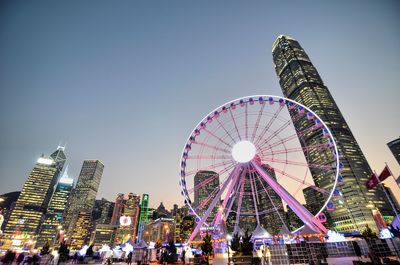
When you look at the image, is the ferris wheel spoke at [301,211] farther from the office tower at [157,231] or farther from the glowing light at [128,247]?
the office tower at [157,231]

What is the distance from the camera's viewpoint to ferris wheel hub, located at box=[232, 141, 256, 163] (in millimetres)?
31031

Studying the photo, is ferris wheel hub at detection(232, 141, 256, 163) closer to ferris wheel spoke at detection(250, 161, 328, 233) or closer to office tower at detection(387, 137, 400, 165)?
ferris wheel spoke at detection(250, 161, 328, 233)

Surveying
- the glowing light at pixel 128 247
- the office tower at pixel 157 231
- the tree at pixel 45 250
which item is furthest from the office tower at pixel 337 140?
the office tower at pixel 157 231

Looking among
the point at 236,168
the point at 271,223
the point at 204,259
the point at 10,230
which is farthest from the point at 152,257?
the point at 10,230

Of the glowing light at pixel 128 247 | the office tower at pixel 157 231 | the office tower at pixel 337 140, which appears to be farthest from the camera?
the office tower at pixel 157 231

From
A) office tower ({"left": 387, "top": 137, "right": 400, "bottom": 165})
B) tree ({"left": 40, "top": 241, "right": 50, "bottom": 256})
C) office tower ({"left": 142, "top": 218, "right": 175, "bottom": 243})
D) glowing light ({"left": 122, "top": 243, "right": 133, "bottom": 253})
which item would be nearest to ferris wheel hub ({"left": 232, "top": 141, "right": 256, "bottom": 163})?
glowing light ({"left": 122, "top": 243, "right": 133, "bottom": 253})

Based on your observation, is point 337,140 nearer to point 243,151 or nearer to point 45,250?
point 243,151

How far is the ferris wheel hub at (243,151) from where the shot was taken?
31031mm

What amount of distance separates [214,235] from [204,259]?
40.3ft

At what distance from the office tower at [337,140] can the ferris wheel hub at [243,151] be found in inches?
3395

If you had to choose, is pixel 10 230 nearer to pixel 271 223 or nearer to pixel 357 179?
pixel 271 223

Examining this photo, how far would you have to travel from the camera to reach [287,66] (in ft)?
571

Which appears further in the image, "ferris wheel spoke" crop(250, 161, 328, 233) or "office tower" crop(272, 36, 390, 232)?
"office tower" crop(272, 36, 390, 232)

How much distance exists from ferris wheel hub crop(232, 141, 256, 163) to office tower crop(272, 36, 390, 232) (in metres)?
86.2
